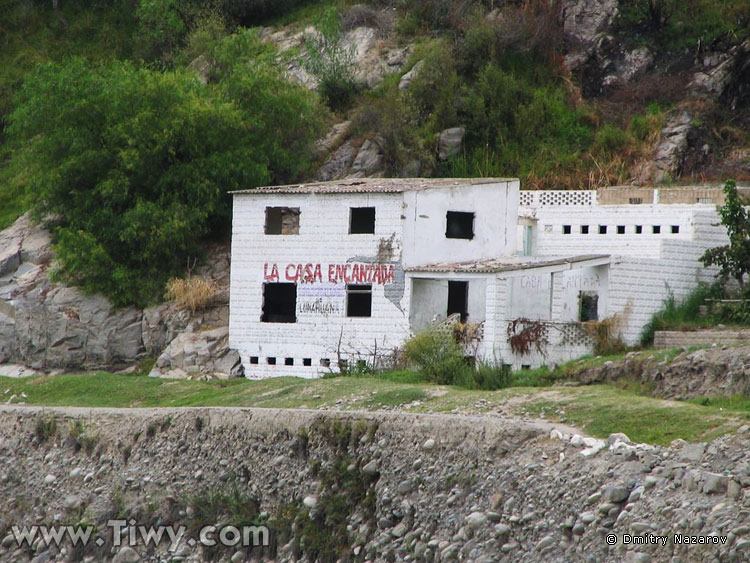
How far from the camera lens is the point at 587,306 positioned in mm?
36031

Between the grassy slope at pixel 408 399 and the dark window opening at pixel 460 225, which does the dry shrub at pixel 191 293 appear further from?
the dark window opening at pixel 460 225

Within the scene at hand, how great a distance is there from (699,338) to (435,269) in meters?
6.99

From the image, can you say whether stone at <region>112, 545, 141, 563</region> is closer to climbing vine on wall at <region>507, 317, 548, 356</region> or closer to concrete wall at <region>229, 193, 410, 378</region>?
concrete wall at <region>229, 193, 410, 378</region>

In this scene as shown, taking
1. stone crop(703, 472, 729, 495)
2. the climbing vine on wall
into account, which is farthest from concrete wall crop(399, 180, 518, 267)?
stone crop(703, 472, 729, 495)

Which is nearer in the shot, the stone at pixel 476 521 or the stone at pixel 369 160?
the stone at pixel 476 521

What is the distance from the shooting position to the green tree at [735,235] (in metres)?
35.2

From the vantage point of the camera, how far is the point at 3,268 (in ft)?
139

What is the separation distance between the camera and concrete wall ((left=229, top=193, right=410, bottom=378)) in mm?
36250

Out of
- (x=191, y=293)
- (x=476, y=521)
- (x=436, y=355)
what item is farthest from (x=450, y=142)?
(x=476, y=521)

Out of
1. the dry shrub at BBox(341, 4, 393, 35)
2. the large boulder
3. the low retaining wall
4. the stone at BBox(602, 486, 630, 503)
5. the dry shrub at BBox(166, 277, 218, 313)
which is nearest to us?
the stone at BBox(602, 486, 630, 503)

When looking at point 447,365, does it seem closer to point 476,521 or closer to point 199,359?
point 199,359

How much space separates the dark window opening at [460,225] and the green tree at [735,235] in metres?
6.30

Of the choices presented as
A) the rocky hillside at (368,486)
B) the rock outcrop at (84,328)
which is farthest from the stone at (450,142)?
the rocky hillside at (368,486)

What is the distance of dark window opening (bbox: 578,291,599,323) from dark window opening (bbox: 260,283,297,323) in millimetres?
7694
